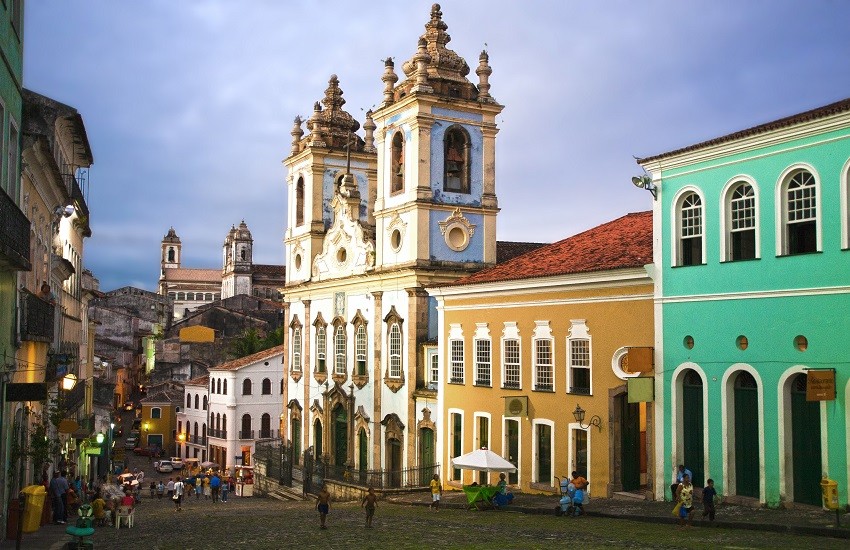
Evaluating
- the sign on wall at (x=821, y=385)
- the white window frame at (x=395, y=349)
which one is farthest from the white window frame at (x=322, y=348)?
the sign on wall at (x=821, y=385)

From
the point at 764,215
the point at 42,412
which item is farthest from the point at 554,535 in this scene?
the point at 42,412

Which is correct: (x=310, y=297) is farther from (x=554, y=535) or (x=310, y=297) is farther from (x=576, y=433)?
(x=554, y=535)

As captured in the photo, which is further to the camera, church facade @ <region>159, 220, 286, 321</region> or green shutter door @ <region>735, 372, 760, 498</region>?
church facade @ <region>159, 220, 286, 321</region>

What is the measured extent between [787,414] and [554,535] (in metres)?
5.46

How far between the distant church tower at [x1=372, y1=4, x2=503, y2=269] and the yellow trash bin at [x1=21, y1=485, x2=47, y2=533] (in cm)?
1886

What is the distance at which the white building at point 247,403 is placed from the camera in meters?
64.4

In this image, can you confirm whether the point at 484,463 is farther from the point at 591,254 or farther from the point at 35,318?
the point at 35,318

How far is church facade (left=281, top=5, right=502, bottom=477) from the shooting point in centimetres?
3538

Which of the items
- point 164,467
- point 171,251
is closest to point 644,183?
point 164,467

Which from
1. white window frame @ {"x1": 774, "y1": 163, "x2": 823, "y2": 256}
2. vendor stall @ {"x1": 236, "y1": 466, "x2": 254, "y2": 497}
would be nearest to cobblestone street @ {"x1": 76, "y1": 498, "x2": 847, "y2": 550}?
white window frame @ {"x1": 774, "y1": 163, "x2": 823, "y2": 256}

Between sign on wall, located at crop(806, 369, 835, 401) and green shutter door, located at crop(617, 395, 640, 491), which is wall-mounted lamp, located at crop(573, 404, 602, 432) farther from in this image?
sign on wall, located at crop(806, 369, 835, 401)

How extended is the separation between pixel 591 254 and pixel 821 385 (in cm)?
928

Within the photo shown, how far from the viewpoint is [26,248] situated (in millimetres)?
15469

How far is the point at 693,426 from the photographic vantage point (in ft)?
71.4
